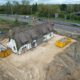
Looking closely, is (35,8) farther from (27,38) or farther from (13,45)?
(13,45)

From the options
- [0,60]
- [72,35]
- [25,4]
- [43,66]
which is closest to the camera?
[43,66]

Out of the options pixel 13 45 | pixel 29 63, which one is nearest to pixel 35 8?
pixel 13 45

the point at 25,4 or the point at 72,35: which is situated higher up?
the point at 25,4

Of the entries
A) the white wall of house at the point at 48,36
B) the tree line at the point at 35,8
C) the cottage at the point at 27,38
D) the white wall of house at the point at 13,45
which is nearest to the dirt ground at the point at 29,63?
the white wall of house at the point at 13,45

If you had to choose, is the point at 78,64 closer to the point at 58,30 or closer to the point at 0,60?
the point at 0,60

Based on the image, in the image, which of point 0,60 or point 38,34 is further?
point 38,34

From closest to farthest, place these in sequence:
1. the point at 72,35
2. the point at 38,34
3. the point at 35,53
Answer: the point at 35,53, the point at 38,34, the point at 72,35

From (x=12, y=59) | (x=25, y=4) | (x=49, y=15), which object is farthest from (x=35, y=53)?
(x=25, y=4)
